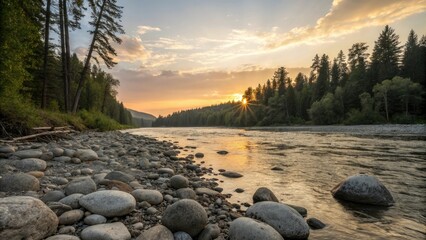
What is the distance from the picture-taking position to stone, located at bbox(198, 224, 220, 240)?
3606mm

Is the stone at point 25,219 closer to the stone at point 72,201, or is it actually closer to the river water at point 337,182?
the stone at point 72,201

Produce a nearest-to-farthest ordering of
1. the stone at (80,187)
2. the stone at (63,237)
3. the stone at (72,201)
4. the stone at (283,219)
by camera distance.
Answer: the stone at (63,237) < the stone at (72,201) < the stone at (283,219) < the stone at (80,187)

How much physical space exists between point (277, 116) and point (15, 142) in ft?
228

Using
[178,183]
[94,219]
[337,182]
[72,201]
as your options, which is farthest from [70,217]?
[337,182]

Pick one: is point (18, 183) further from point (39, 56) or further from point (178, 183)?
point (39, 56)

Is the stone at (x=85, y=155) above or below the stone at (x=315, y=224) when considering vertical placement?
above

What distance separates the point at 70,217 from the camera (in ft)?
11.3

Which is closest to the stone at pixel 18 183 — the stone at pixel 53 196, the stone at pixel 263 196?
the stone at pixel 53 196

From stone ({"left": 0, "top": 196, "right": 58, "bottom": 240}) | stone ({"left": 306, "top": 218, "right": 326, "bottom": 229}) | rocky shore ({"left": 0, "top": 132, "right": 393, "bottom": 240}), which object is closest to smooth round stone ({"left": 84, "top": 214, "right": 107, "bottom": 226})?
rocky shore ({"left": 0, "top": 132, "right": 393, "bottom": 240})

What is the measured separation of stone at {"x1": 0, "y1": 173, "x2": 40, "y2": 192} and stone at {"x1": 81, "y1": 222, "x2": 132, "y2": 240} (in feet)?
6.48

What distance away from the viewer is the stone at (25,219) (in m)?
2.66

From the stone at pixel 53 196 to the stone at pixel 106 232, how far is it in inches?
49.5

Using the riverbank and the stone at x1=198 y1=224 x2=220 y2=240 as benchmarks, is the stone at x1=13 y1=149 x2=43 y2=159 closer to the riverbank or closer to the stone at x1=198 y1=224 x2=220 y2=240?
the riverbank

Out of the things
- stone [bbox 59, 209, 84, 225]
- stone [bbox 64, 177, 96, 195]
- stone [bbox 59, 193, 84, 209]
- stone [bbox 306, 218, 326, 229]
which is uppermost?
stone [bbox 64, 177, 96, 195]
